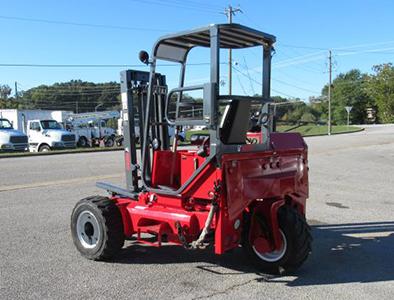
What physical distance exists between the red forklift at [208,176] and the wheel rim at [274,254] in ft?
0.04

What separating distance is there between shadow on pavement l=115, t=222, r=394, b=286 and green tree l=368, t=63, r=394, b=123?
316ft

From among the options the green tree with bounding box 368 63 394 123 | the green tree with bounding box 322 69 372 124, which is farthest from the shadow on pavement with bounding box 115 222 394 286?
the green tree with bounding box 322 69 372 124

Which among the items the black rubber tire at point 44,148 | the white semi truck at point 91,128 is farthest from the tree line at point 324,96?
the black rubber tire at point 44,148

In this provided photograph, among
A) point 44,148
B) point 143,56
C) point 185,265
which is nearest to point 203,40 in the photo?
point 143,56

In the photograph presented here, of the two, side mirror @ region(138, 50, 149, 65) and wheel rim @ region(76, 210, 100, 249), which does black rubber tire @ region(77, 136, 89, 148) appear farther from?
side mirror @ region(138, 50, 149, 65)

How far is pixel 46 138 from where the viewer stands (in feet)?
100

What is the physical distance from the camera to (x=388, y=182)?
1266 centimetres

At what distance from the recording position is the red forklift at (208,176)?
185 inches

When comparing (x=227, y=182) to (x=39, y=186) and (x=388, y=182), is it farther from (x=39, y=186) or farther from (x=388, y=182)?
(x=388, y=182)

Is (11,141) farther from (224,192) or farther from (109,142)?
(224,192)

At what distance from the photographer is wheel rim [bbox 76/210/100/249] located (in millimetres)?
5629

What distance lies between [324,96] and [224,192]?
303 ft

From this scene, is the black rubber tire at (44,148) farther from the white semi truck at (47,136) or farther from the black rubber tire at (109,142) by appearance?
the black rubber tire at (109,142)

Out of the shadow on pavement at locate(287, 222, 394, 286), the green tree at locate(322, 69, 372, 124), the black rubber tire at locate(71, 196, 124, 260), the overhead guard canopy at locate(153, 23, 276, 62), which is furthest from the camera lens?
the green tree at locate(322, 69, 372, 124)
